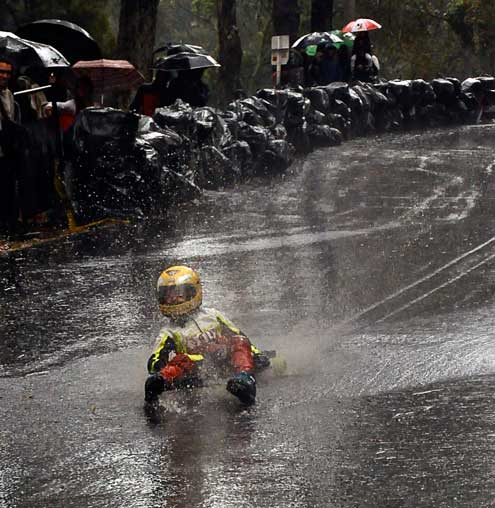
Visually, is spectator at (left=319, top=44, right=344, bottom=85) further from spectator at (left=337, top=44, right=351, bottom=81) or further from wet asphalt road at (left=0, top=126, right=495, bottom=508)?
wet asphalt road at (left=0, top=126, right=495, bottom=508)

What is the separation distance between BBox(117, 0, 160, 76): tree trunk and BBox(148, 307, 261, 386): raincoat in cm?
1615

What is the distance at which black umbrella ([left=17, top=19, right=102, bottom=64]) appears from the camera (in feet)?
63.8

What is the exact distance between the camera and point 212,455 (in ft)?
22.8

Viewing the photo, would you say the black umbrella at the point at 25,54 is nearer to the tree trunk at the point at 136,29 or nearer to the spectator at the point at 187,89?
the spectator at the point at 187,89

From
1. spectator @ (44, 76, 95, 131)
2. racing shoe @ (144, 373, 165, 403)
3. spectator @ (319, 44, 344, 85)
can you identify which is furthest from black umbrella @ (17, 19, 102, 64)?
racing shoe @ (144, 373, 165, 403)

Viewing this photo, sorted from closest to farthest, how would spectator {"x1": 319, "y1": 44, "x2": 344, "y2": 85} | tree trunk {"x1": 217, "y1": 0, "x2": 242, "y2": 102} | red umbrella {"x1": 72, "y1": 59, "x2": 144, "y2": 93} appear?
red umbrella {"x1": 72, "y1": 59, "x2": 144, "y2": 93} → spectator {"x1": 319, "y1": 44, "x2": 344, "y2": 85} → tree trunk {"x1": 217, "y1": 0, "x2": 242, "y2": 102}

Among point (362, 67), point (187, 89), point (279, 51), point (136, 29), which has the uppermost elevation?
point (136, 29)

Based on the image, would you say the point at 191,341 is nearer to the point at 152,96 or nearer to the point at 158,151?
the point at 158,151

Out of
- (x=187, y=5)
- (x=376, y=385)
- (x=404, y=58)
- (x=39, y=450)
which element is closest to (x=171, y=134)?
(x=376, y=385)

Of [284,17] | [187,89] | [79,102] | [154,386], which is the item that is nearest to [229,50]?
[284,17]

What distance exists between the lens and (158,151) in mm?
16016

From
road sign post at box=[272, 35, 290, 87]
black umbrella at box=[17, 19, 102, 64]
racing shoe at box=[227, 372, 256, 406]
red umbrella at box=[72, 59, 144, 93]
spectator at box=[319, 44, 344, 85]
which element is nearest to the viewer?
racing shoe at box=[227, 372, 256, 406]

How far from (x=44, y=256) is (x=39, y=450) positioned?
21.1 feet

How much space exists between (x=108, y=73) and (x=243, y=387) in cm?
1202
